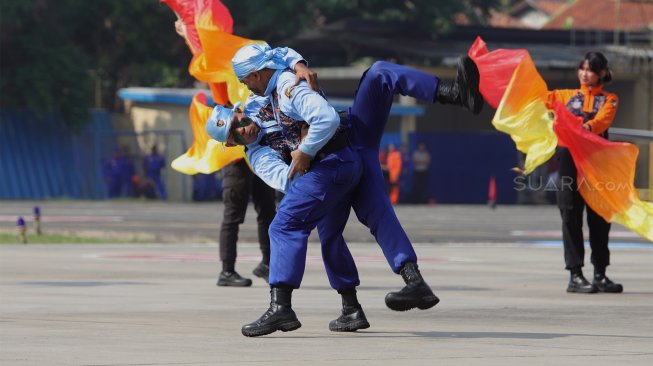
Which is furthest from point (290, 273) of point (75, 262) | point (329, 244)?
point (75, 262)

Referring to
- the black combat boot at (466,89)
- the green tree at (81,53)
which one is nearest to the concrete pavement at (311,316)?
the black combat boot at (466,89)

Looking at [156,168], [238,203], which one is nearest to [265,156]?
[238,203]

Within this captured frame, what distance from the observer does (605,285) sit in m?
12.3

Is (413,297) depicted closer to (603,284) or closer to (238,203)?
(603,284)

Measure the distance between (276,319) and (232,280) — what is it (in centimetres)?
407

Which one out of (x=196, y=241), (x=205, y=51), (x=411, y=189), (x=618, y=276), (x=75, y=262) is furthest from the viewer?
(x=411, y=189)

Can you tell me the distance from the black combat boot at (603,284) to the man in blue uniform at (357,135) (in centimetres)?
394

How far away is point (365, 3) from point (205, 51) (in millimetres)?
41838

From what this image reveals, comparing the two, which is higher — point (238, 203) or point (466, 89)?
point (466, 89)

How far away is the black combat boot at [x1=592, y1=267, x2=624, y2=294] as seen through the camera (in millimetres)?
12203

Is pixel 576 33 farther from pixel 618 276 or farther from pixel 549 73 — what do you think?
pixel 618 276

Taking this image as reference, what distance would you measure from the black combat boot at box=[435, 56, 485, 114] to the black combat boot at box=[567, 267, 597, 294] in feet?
14.3

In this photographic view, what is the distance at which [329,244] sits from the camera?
901 cm

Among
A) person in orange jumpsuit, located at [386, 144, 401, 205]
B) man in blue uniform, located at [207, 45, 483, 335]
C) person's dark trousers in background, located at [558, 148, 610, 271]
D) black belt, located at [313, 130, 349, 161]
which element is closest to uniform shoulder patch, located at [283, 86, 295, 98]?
man in blue uniform, located at [207, 45, 483, 335]
